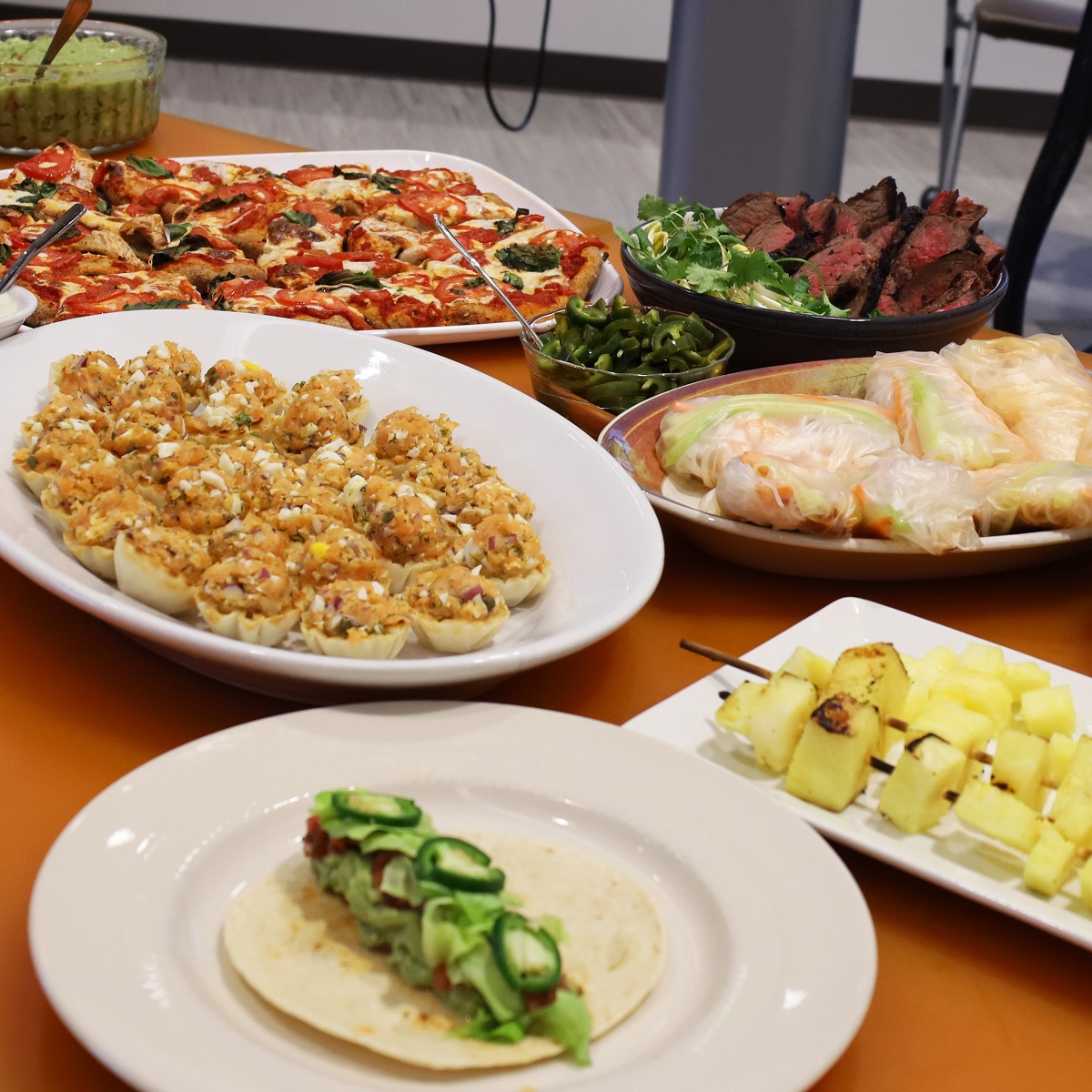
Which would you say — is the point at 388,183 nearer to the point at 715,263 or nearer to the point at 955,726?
the point at 715,263

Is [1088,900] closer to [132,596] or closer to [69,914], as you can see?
[69,914]

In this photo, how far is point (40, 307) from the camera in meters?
1.96

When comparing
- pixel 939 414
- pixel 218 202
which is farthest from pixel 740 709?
pixel 218 202

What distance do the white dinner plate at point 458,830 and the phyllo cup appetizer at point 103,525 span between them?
11.9 inches

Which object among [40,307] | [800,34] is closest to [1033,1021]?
[40,307]

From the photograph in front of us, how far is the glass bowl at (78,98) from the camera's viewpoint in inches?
113

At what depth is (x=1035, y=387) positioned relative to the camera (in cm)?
163

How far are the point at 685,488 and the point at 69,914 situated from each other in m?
0.88

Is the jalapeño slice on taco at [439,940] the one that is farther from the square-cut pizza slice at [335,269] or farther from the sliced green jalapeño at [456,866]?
the square-cut pizza slice at [335,269]

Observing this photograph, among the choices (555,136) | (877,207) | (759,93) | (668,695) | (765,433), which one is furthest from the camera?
(555,136)

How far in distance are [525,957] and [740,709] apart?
36 centimetres

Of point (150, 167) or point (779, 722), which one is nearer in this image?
point (779, 722)

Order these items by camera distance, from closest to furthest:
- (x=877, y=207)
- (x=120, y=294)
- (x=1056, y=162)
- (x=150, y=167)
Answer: (x=120, y=294) < (x=877, y=207) < (x=150, y=167) < (x=1056, y=162)

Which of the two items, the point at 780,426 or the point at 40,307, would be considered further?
the point at 40,307
